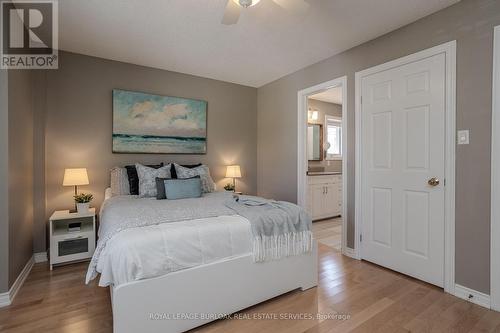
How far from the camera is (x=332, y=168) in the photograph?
543 centimetres

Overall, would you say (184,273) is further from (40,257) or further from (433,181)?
(40,257)

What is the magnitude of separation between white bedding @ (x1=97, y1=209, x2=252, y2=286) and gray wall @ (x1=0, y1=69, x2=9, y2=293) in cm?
109

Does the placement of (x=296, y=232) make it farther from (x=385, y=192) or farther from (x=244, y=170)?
(x=244, y=170)

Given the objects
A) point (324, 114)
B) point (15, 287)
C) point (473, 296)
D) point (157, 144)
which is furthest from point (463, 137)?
point (15, 287)

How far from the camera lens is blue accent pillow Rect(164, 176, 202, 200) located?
2.75 metres

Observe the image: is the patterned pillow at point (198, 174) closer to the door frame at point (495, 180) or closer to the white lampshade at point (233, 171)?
the white lampshade at point (233, 171)

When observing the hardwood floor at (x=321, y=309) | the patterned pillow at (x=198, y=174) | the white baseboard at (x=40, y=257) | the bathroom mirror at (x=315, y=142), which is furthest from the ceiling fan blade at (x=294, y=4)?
the white baseboard at (x=40, y=257)

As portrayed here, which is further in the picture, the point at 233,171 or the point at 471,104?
the point at 233,171

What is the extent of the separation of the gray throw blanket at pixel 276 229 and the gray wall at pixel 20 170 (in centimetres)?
184

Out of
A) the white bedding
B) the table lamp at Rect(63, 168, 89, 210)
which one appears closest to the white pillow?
the table lamp at Rect(63, 168, 89, 210)

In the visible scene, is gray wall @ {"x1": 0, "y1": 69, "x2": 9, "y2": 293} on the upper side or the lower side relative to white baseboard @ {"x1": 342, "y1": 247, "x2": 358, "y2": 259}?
upper

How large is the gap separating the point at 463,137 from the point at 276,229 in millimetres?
1748

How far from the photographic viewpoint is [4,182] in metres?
1.95

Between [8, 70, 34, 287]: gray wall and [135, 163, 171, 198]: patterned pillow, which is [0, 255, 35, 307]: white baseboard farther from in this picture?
[135, 163, 171, 198]: patterned pillow
